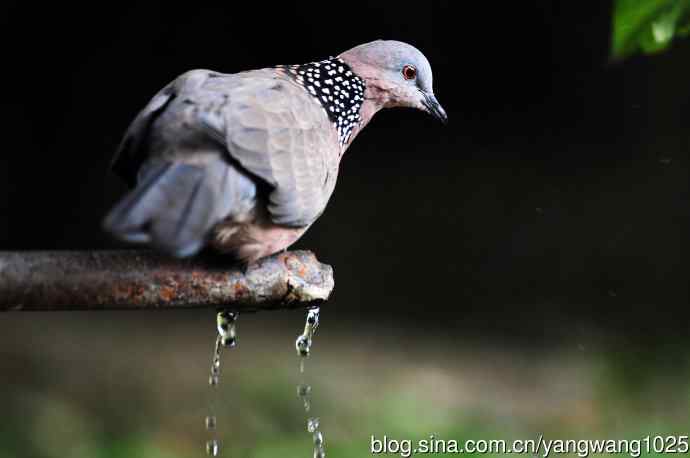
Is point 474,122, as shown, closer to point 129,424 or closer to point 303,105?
point 129,424

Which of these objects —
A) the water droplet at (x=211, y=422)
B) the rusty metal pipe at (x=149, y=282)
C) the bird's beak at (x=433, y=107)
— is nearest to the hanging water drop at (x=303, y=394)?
the water droplet at (x=211, y=422)

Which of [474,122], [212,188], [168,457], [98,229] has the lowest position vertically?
[168,457]

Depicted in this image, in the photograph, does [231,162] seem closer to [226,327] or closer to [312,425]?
[226,327]

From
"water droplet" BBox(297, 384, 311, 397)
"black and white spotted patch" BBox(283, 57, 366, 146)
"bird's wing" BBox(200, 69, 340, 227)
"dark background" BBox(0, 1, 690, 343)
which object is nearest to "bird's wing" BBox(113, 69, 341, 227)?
"bird's wing" BBox(200, 69, 340, 227)

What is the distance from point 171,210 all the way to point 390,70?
867 mm

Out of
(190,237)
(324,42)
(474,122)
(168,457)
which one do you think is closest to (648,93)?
(474,122)

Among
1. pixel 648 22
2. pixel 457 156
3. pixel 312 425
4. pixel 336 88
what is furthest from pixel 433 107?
pixel 457 156

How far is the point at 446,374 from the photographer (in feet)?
14.8

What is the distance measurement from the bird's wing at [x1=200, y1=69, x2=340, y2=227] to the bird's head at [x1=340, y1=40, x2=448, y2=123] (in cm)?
26

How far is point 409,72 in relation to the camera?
2.34 metres

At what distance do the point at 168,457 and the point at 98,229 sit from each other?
125 centimetres

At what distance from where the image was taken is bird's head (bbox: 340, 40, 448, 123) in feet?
7.53

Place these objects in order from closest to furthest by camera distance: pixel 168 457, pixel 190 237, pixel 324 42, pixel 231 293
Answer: pixel 190 237 < pixel 231 293 < pixel 168 457 < pixel 324 42

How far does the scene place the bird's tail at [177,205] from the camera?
1.57 metres
